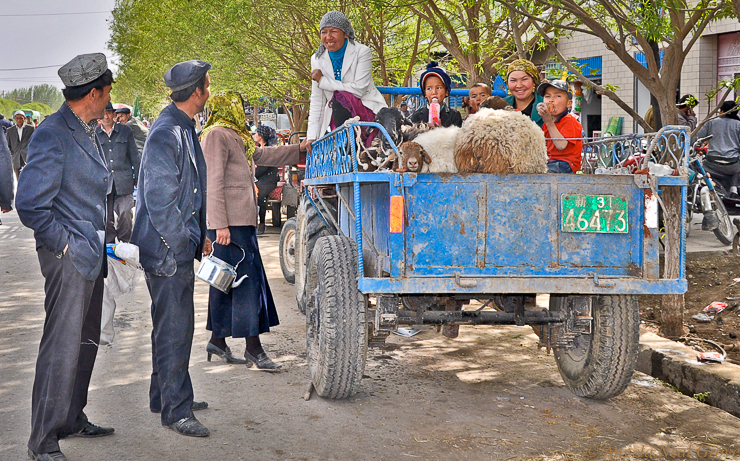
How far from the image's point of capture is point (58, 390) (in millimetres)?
3986

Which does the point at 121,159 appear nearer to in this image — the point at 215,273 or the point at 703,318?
the point at 215,273

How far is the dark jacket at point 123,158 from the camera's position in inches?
372

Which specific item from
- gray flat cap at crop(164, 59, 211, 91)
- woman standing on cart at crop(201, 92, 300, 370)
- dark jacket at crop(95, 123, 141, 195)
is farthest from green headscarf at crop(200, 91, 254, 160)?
dark jacket at crop(95, 123, 141, 195)

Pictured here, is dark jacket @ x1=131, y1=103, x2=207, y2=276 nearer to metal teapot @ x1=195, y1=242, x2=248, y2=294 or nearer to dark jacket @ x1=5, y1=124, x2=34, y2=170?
metal teapot @ x1=195, y1=242, x2=248, y2=294

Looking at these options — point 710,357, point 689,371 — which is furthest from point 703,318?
point 689,371

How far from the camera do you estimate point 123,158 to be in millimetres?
9562

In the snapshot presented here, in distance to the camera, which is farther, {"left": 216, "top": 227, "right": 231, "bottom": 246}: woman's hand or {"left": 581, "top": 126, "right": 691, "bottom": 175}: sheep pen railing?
{"left": 216, "top": 227, "right": 231, "bottom": 246}: woman's hand

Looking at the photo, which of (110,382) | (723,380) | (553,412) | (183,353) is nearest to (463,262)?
(553,412)

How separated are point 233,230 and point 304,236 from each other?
140cm

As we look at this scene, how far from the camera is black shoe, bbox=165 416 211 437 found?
4.33m

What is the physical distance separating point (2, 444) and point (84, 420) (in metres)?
0.43

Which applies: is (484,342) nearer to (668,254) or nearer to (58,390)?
(668,254)

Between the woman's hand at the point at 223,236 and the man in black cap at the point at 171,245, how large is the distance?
1072 mm

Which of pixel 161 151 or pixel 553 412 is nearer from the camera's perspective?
pixel 161 151
